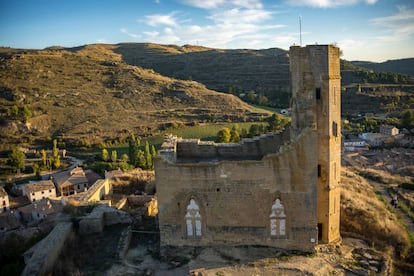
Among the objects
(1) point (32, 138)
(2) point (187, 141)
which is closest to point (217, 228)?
(2) point (187, 141)

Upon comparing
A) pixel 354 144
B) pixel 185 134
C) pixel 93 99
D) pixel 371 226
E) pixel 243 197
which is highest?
pixel 93 99

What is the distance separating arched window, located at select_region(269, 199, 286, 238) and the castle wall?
117 millimetres

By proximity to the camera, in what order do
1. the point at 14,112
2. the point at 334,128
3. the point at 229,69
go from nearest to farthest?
the point at 334,128
the point at 14,112
the point at 229,69

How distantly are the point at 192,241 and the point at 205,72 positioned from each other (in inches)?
3869

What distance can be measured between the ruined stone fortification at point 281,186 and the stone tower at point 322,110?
1.4 inches

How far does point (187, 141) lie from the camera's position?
16.7 metres

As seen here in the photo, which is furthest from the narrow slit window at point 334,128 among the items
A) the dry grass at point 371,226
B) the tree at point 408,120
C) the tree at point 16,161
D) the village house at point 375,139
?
the tree at point 408,120

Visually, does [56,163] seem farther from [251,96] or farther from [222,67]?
[222,67]

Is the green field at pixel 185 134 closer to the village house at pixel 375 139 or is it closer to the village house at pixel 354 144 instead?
the village house at pixel 354 144

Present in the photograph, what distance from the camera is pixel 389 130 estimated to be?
5744 centimetres

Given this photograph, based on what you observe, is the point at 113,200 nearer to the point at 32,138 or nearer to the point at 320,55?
the point at 320,55

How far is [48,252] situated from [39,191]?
2680 centimetres

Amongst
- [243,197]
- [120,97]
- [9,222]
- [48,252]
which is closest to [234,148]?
[243,197]

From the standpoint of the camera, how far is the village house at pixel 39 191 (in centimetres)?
3722
